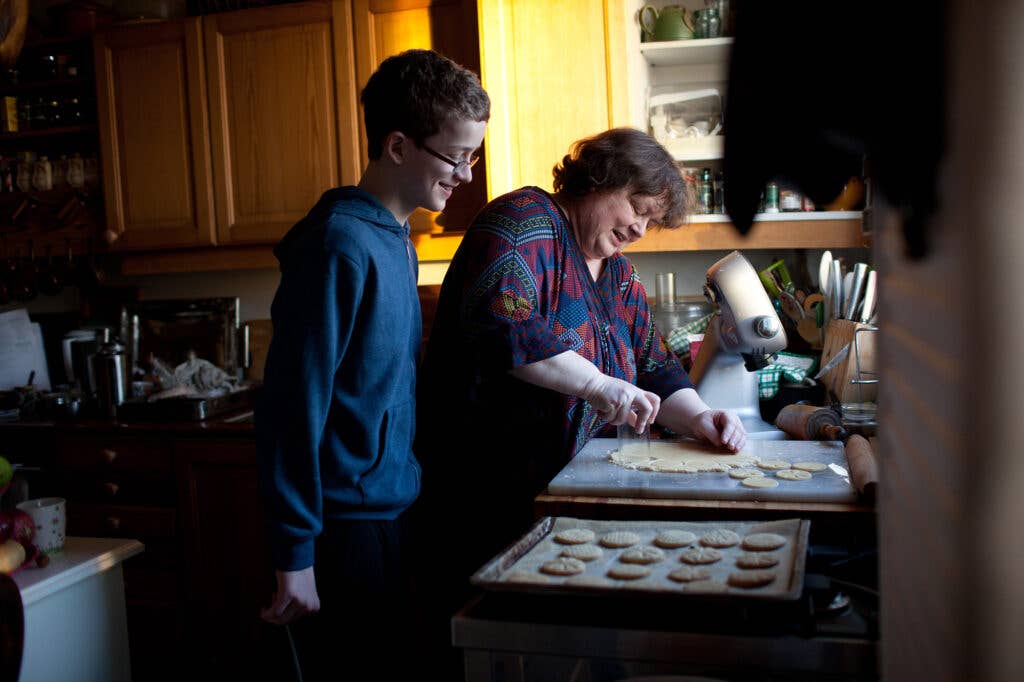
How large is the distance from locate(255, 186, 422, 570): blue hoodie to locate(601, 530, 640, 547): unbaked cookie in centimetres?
42

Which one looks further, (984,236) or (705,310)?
(705,310)

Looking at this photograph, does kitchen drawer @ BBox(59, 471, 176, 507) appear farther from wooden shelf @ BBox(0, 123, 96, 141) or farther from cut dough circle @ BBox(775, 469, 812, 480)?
cut dough circle @ BBox(775, 469, 812, 480)

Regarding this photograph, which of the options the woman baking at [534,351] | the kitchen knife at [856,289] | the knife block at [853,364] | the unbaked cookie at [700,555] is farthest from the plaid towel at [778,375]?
the unbaked cookie at [700,555]

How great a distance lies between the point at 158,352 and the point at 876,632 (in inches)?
115

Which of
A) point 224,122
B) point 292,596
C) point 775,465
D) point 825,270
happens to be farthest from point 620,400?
point 224,122

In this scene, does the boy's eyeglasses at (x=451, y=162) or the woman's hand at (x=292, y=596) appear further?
the boy's eyeglasses at (x=451, y=162)

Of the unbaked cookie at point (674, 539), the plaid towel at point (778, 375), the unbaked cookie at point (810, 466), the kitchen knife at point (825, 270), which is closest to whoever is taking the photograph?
the unbaked cookie at point (674, 539)

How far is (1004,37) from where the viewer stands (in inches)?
15.3

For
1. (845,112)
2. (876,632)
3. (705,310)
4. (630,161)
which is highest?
(630,161)

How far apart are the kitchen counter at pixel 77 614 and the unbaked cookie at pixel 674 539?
1.03 meters

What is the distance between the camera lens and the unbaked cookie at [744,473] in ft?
4.84

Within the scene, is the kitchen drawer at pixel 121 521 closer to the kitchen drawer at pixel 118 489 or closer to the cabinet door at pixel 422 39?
the kitchen drawer at pixel 118 489

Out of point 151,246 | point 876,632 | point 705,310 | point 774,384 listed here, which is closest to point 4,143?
point 151,246

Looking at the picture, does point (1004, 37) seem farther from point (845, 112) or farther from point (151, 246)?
point (151, 246)
